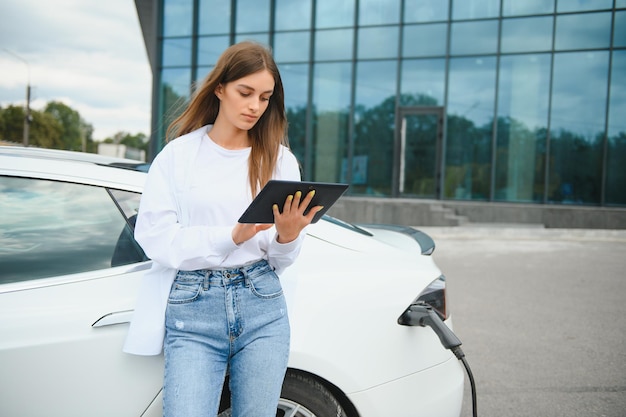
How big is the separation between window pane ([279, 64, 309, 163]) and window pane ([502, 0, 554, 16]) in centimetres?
633

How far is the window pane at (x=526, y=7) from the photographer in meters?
14.2

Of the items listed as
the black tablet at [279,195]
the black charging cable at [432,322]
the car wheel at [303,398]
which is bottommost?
the car wheel at [303,398]

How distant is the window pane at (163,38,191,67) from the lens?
17.7m

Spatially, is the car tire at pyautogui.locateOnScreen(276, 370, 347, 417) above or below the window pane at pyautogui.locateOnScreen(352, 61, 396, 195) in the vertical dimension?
below

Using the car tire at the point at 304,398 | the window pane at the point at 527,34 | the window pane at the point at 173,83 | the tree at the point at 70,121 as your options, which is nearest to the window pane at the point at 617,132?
the window pane at the point at 527,34

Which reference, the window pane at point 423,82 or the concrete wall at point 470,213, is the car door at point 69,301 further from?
the window pane at point 423,82

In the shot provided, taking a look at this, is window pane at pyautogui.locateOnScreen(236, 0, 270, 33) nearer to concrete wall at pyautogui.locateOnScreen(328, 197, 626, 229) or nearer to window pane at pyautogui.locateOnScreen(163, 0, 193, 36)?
window pane at pyautogui.locateOnScreen(163, 0, 193, 36)

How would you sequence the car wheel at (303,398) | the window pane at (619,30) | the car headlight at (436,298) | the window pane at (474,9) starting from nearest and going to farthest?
the car wheel at (303,398) < the car headlight at (436,298) < the window pane at (619,30) < the window pane at (474,9)

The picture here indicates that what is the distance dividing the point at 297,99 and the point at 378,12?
12.2 feet

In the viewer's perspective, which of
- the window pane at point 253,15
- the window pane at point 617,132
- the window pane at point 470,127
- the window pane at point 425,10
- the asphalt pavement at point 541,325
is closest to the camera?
the asphalt pavement at point 541,325

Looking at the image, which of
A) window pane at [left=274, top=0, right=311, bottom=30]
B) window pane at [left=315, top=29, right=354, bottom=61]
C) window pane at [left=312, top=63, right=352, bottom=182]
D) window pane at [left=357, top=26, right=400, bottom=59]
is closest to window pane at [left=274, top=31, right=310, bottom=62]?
Result: window pane at [left=274, top=0, right=311, bottom=30]

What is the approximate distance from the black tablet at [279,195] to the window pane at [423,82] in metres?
14.4

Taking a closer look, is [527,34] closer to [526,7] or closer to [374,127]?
[526,7]

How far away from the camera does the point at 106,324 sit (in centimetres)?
169
